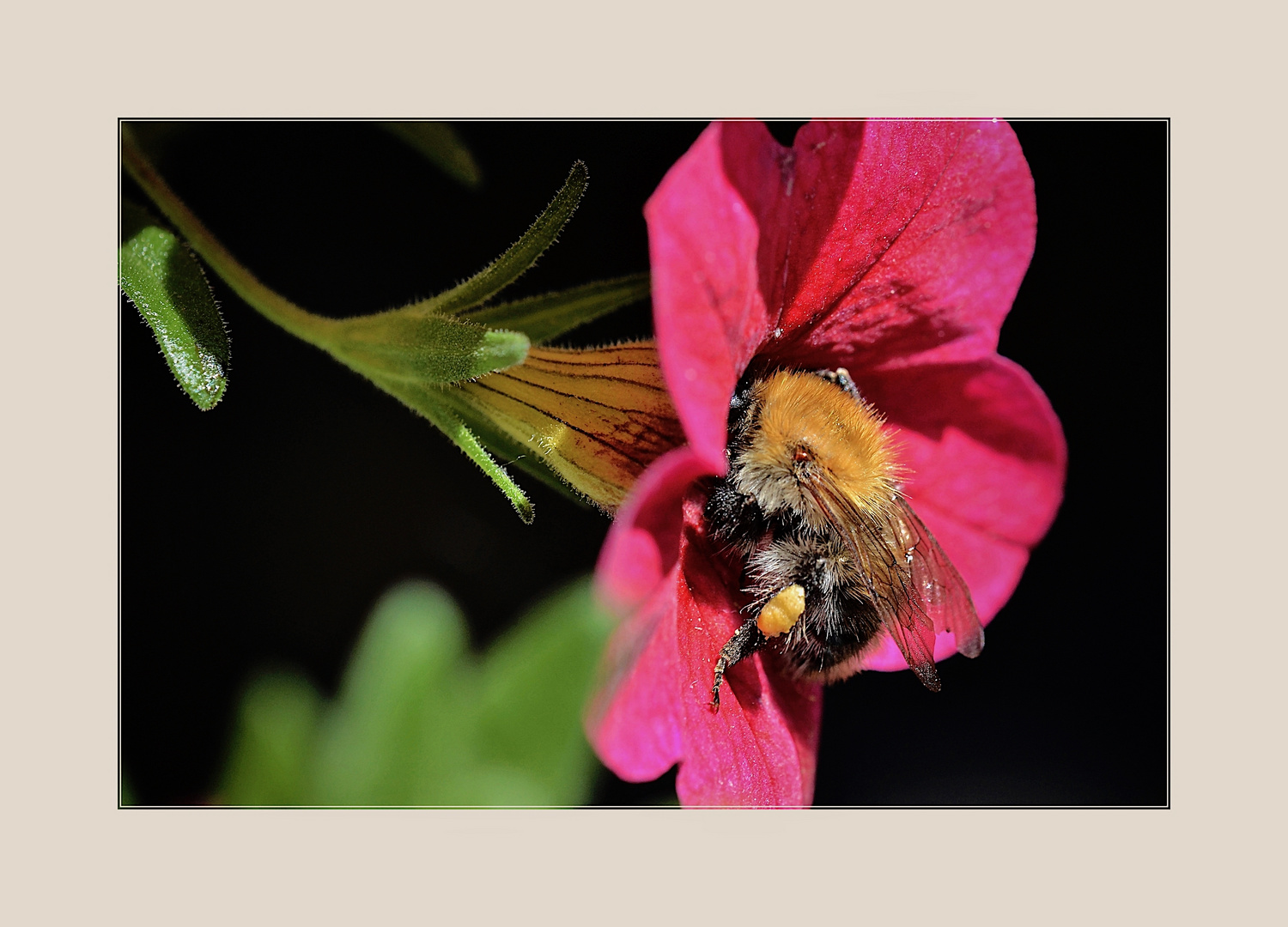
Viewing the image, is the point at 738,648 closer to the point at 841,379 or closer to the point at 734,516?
the point at 734,516

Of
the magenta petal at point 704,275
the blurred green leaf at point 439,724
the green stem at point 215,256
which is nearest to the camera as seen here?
the magenta petal at point 704,275

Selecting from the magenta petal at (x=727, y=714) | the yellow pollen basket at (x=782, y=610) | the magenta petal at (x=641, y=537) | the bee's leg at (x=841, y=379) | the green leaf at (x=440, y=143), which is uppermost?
the green leaf at (x=440, y=143)

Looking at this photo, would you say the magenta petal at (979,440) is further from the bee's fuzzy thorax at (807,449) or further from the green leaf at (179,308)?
the green leaf at (179,308)

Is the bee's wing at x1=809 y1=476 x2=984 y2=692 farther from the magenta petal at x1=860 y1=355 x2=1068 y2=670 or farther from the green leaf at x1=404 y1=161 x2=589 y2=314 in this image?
the green leaf at x1=404 y1=161 x2=589 y2=314

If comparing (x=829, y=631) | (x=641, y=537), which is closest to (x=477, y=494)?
(x=829, y=631)

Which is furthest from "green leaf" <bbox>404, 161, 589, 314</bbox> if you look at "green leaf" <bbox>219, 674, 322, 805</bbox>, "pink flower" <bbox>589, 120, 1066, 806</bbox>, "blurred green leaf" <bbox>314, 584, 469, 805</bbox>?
"green leaf" <bbox>219, 674, 322, 805</bbox>

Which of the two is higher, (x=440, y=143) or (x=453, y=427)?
(x=440, y=143)

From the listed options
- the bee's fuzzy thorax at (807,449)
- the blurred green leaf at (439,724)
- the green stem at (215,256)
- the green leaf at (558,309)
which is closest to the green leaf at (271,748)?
the blurred green leaf at (439,724)
